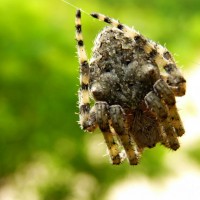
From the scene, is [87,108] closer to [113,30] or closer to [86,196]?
[113,30]

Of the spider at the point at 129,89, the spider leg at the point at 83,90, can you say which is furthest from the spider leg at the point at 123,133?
the spider leg at the point at 83,90

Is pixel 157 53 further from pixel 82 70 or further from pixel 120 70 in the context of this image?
pixel 82 70

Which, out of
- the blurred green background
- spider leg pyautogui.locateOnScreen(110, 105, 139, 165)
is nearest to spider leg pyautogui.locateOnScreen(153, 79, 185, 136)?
spider leg pyautogui.locateOnScreen(110, 105, 139, 165)

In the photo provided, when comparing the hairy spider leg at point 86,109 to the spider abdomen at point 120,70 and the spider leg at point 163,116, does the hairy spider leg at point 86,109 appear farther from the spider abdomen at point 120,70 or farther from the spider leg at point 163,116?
the spider leg at point 163,116

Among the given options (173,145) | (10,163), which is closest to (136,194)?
(10,163)

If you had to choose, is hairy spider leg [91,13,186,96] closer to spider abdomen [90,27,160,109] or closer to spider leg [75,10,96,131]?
spider abdomen [90,27,160,109]

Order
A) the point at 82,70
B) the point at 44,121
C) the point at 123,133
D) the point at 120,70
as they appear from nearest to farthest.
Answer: the point at 120,70
the point at 82,70
the point at 123,133
the point at 44,121

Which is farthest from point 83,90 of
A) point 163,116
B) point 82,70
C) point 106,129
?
A: point 163,116
